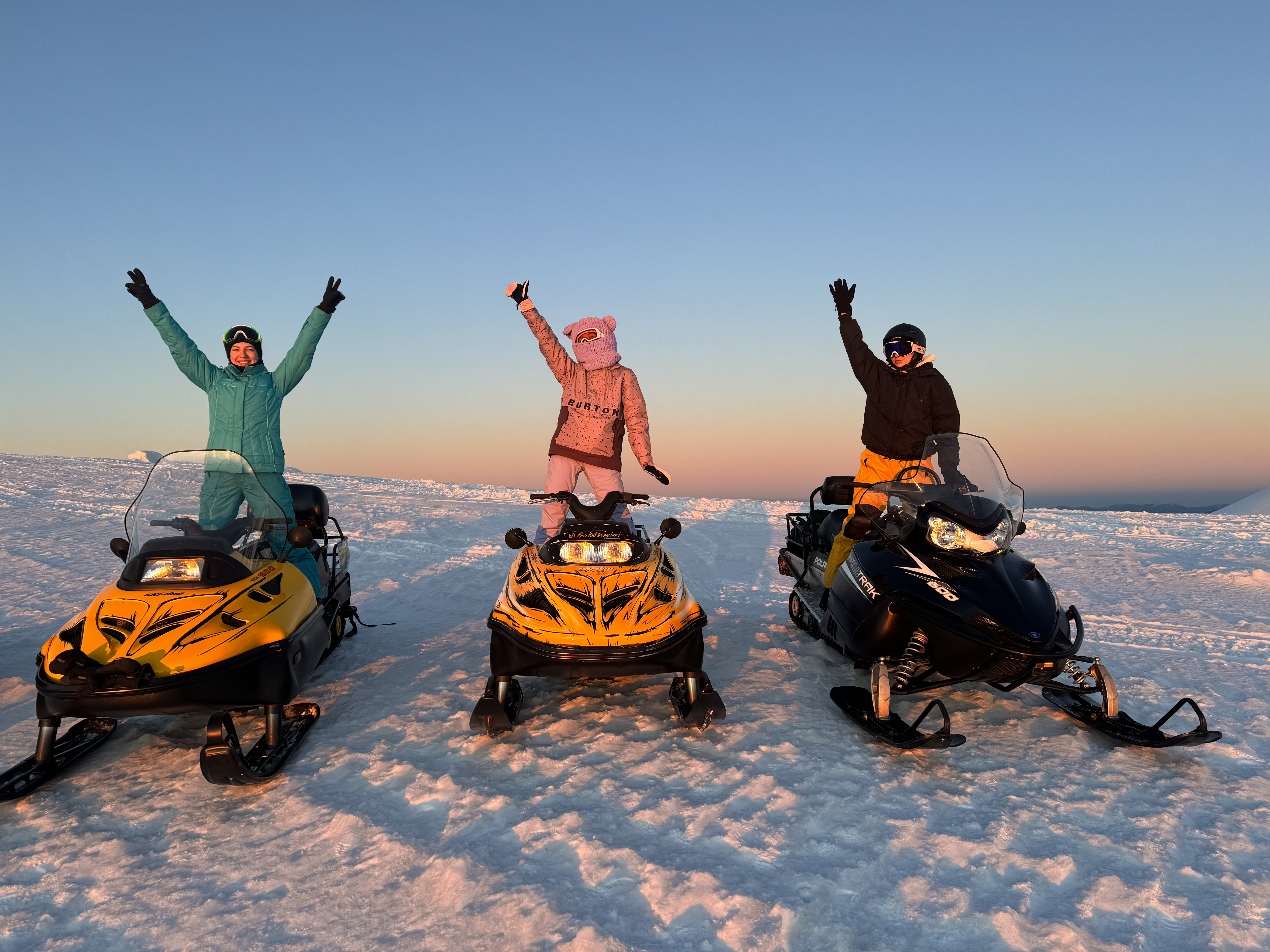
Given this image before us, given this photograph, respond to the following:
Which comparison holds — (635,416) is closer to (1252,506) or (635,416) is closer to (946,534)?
(946,534)

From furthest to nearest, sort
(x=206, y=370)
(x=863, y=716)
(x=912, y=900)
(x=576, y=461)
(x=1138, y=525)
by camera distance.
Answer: (x=1138, y=525) < (x=576, y=461) < (x=206, y=370) < (x=863, y=716) < (x=912, y=900)

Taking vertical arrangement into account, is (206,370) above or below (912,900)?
above

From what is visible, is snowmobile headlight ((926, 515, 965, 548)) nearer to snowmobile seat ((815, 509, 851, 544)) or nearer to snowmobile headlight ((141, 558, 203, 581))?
snowmobile seat ((815, 509, 851, 544))

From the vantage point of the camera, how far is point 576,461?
540cm

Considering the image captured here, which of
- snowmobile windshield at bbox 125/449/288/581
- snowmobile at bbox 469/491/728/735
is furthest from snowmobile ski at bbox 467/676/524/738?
snowmobile windshield at bbox 125/449/288/581

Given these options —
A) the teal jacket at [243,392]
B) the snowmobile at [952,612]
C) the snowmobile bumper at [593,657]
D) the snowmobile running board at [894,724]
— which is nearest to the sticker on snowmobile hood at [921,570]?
the snowmobile at [952,612]

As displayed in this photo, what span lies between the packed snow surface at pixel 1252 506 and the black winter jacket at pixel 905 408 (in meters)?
16.4

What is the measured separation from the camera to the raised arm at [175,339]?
5023 millimetres

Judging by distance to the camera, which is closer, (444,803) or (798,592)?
(444,803)

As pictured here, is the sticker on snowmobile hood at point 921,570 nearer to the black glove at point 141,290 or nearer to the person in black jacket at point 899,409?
the person in black jacket at point 899,409

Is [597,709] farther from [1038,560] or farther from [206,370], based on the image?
[1038,560]

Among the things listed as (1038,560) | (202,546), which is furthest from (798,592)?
(1038,560)

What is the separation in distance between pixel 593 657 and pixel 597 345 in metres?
2.62

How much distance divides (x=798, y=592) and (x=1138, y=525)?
11.2 metres
